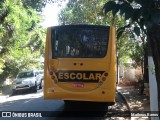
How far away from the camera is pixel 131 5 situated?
3.16 metres

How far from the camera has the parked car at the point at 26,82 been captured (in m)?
24.7

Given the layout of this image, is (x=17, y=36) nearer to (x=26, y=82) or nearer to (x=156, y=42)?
(x=26, y=82)

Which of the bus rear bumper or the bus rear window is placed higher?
the bus rear window

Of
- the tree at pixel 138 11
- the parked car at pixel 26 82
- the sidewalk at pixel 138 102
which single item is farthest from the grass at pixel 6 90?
the tree at pixel 138 11

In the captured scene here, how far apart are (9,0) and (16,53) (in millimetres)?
7161

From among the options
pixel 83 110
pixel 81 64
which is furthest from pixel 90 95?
pixel 83 110

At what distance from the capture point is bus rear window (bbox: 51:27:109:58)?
10.0 metres

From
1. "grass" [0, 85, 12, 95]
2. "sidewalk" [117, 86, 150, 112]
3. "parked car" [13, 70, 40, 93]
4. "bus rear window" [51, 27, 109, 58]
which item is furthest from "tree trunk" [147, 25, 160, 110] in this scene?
"parked car" [13, 70, 40, 93]

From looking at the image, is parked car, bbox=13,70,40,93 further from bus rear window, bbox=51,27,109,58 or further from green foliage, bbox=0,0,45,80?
bus rear window, bbox=51,27,109,58

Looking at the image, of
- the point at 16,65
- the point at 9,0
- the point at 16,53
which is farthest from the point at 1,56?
the point at 9,0

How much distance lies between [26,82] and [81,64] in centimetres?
1574

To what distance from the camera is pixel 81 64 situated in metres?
9.85

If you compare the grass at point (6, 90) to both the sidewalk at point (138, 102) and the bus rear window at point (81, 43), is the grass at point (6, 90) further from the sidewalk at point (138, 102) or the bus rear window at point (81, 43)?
the bus rear window at point (81, 43)

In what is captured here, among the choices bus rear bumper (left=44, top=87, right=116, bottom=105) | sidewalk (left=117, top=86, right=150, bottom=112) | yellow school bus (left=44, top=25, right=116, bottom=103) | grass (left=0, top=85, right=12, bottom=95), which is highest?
yellow school bus (left=44, top=25, right=116, bottom=103)
